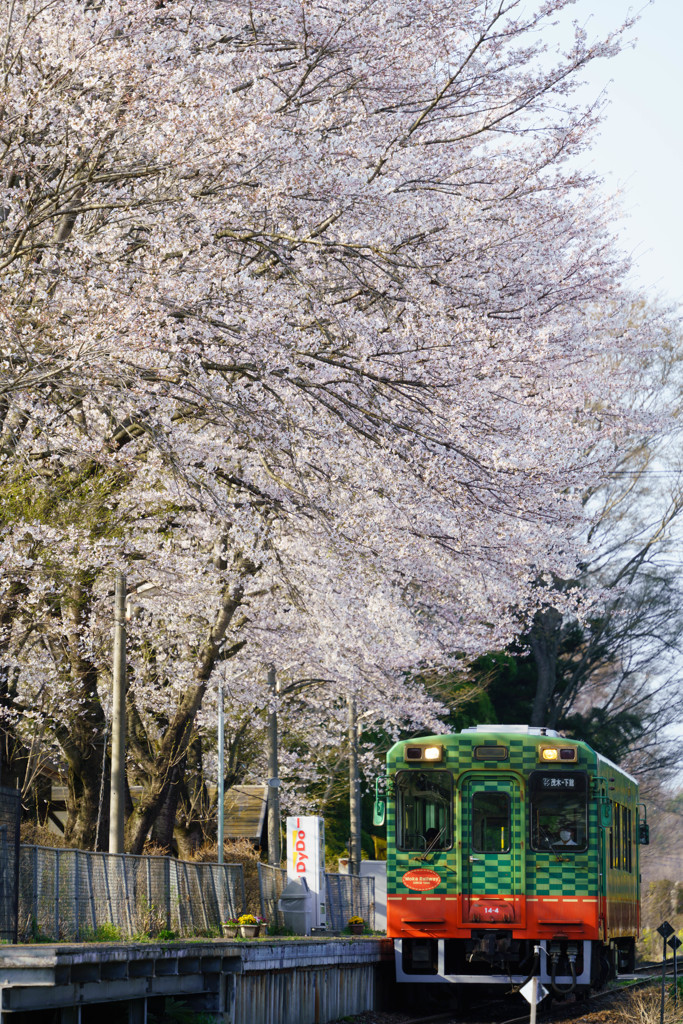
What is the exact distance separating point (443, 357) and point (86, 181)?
4.32 meters

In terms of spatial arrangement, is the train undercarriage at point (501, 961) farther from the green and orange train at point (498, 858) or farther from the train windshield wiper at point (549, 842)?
the train windshield wiper at point (549, 842)

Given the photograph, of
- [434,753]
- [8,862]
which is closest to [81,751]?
[434,753]

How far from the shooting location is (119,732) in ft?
52.6

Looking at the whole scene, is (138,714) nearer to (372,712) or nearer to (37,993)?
(372,712)

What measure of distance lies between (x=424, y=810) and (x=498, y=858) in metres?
1.01

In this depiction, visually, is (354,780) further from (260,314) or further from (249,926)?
(260,314)

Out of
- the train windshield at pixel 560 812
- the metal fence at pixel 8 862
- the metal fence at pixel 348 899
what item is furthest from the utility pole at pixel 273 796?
the metal fence at pixel 8 862

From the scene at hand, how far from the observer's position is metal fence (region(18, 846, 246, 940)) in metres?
11.0

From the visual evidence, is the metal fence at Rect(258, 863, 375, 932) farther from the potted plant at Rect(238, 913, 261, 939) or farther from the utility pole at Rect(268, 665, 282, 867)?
the utility pole at Rect(268, 665, 282, 867)

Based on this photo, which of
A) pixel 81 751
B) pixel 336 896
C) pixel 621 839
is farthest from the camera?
pixel 336 896

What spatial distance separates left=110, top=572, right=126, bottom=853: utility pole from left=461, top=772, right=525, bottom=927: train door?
3951 mm

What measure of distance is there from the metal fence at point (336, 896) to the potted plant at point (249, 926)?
1438 millimetres

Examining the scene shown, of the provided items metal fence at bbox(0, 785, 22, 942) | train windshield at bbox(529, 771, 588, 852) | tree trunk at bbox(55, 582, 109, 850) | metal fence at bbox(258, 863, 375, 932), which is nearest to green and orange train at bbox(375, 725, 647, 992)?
train windshield at bbox(529, 771, 588, 852)

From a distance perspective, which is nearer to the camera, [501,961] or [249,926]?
[501,961]
